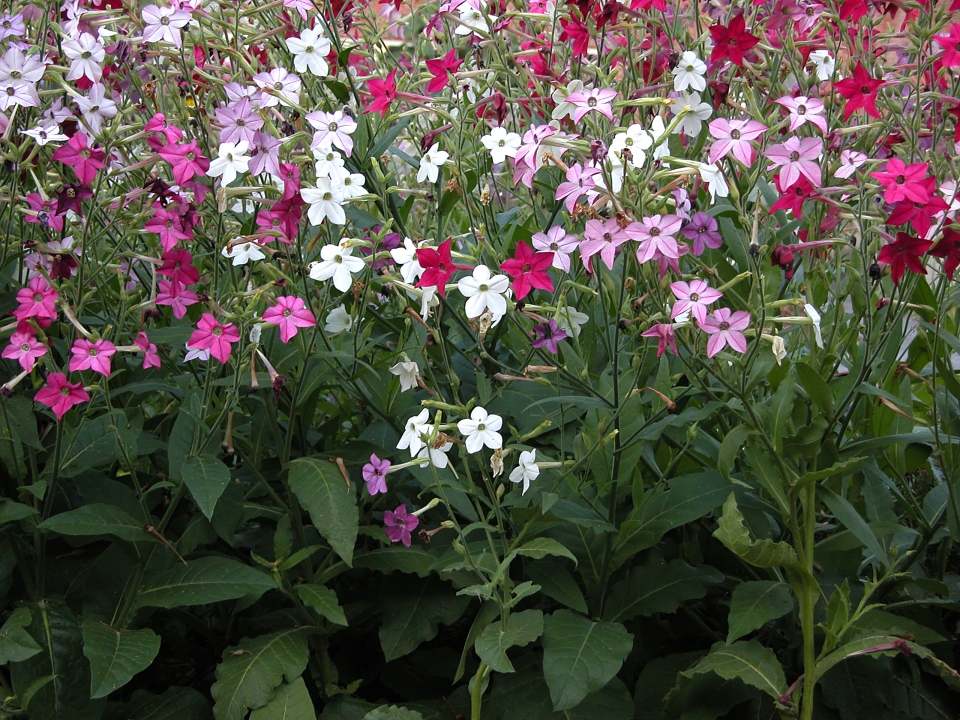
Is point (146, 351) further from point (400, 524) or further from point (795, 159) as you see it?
point (795, 159)

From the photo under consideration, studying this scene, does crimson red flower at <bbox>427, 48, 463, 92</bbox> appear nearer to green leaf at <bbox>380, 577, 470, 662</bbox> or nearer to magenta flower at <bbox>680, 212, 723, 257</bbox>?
magenta flower at <bbox>680, 212, 723, 257</bbox>

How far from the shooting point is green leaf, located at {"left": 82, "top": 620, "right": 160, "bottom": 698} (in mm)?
1665

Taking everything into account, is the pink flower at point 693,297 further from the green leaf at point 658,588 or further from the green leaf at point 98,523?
the green leaf at point 98,523

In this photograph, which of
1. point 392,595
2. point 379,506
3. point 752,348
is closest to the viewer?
point 752,348

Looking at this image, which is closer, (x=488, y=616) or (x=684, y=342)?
(x=684, y=342)

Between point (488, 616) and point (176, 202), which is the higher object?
point (176, 202)

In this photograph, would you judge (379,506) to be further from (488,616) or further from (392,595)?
(488,616)

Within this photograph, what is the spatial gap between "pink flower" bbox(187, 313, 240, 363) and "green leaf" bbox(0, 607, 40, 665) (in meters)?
0.70

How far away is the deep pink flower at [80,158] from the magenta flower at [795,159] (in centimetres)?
144

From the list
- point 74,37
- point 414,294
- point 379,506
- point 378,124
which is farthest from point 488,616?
point 74,37

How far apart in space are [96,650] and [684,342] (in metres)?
1.35

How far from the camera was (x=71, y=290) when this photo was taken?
196cm

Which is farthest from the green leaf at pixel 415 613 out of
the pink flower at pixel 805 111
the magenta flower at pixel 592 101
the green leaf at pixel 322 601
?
the pink flower at pixel 805 111

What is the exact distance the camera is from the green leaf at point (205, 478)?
1.69 m
